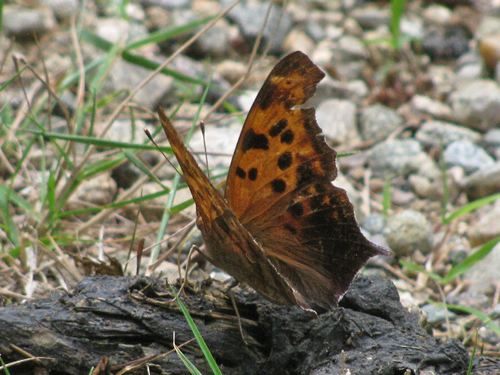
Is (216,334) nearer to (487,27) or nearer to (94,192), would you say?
(94,192)

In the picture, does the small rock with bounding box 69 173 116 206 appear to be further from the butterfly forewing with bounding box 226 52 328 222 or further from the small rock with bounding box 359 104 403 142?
the small rock with bounding box 359 104 403 142

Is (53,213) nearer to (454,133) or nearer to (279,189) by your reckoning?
(279,189)

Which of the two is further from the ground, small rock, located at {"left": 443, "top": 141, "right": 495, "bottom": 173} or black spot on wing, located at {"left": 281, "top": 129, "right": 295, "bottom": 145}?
small rock, located at {"left": 443, "top": 141, "right": 495, "bottom": 173}

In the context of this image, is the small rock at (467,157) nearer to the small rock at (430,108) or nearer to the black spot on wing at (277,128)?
the small rock at (430,108)

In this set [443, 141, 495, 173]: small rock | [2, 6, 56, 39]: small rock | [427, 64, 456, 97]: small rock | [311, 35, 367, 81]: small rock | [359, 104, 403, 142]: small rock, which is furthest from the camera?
[311, 35, 367, 81]: small rock

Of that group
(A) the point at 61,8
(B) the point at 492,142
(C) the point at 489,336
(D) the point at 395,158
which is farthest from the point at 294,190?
(A) the point at 61,8

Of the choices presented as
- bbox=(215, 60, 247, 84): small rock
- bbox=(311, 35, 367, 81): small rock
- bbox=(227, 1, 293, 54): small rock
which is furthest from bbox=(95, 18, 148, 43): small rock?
bbox=(311, 35, 367, 81): small rock
